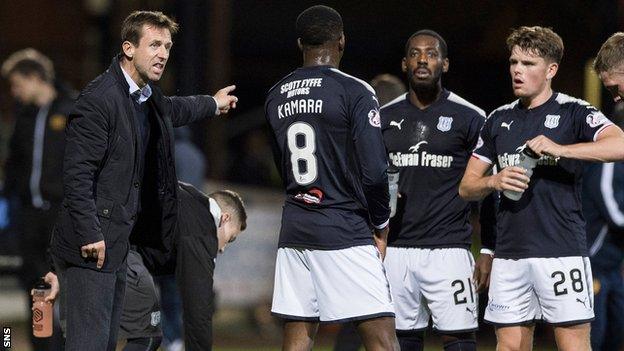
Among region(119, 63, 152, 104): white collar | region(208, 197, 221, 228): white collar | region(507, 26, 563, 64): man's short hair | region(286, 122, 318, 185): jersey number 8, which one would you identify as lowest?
region(208, 197, 221, 228): white collar

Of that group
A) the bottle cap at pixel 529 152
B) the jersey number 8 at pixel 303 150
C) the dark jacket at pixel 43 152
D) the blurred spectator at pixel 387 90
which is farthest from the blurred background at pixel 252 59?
the jersey number 8 at pixel 303 150

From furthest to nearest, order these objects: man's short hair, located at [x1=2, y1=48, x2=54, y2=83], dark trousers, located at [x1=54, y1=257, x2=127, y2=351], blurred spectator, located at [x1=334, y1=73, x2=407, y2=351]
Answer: man's short hair, located at [x1=2, y1=48, x2=54, y2=83] < blurred spectator, located at [x1=334, y1=73, x2=407, y2=351] < dark trousers, located at [x1=54, y1=257, x2=127, y2=351]

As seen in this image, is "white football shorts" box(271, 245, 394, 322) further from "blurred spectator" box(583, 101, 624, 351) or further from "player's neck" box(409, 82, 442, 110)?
"blurred spectator" box(583, 101, 624, 351)

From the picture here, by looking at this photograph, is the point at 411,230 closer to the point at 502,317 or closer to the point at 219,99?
the point at 502,317

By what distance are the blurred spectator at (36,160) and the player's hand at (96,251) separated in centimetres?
321

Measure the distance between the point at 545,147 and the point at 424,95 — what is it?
130 centimetres

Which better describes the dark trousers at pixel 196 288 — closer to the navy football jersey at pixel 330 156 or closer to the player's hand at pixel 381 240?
the navy football jersey at pixel 330 156

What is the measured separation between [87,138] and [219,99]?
116 centimetres

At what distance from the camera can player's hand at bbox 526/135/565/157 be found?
5910 mm

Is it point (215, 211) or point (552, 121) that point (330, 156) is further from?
point (552, 121)

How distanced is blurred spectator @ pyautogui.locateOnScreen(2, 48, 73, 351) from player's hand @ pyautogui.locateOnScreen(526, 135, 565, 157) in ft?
13.8

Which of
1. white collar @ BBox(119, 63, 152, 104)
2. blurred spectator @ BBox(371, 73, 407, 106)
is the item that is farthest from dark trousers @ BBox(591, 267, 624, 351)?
white collar @ BBox(119, 63, 152, 104)

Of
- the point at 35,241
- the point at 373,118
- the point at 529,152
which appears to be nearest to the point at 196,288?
the point at 373,118

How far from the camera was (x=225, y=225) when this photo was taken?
6801 millimetres
